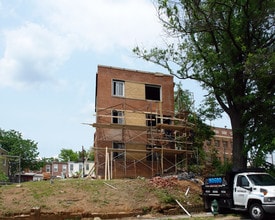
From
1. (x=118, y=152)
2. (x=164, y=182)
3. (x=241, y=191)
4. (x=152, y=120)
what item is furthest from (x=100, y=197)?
(x=152, y=120)

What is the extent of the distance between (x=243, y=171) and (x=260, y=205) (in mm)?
2365

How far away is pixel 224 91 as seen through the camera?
21516 mm

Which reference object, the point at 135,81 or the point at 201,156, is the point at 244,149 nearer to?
the point at 201,156

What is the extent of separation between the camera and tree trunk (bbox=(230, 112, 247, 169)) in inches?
837

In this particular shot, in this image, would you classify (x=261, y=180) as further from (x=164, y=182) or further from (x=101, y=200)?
(x=101, y=200)

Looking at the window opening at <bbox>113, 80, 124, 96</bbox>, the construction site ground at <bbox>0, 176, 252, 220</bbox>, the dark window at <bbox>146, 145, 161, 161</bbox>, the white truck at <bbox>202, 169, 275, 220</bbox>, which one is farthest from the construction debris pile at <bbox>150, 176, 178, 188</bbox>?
the window opening at <bbox>113, 80, 124, 96</bbox>

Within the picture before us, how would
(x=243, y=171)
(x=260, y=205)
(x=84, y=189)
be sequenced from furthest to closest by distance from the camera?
(x=84, y=189)
(x=243, y=171)
(x=260, y=205)

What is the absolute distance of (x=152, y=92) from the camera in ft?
109

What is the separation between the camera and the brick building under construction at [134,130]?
2927 cm

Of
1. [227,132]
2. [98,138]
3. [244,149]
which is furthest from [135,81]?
[227,132]

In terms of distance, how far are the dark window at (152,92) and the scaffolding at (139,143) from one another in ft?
6.73

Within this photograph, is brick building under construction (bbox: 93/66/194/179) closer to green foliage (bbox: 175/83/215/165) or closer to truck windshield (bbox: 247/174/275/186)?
green foliage (bbox: 175/83/215/165)

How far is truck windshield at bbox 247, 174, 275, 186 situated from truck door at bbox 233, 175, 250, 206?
0.31 metres

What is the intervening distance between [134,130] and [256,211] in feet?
54.6
